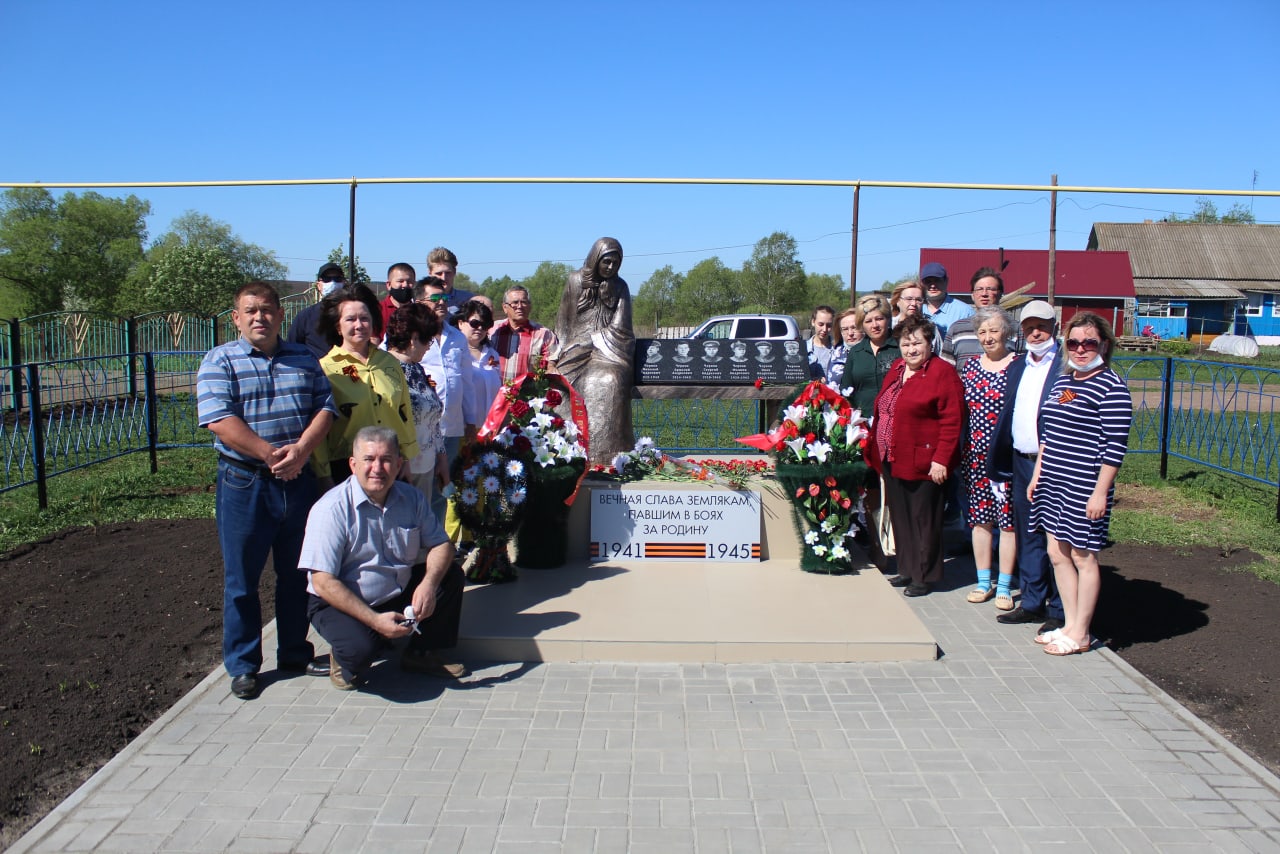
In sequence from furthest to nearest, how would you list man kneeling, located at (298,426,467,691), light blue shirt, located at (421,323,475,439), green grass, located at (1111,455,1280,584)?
green grass, located at (1111,455,1280,584), light blue shirt, located at (421,323,475,439), man kneeling, located at (298,426,467,691)

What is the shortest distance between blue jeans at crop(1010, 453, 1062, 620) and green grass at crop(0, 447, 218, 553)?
6.03 meters

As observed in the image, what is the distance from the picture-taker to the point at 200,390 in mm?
3768

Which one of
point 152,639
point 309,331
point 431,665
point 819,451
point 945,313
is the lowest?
point 152,639

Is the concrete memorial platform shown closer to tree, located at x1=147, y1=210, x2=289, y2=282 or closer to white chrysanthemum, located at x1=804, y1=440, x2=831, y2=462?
white chrysanthemum, located at x1=804, y1=440, x2=831, y2=462

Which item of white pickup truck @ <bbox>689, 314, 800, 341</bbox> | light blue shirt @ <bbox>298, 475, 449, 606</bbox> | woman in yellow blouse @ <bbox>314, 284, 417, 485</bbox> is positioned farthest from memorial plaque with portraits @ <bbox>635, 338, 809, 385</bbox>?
white pickup truck @ <bbox>689, 314, 800, 341</bbox>

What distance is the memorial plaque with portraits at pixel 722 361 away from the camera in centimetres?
729

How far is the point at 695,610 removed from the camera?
15.8 ft

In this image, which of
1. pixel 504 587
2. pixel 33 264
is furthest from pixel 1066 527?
pixel 33 264

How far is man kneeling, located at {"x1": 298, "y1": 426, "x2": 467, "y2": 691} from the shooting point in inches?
149

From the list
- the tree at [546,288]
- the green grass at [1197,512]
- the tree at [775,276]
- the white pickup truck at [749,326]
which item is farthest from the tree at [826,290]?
the green grass at [1197,512]

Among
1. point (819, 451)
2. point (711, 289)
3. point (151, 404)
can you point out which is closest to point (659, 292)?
point (711, 289)

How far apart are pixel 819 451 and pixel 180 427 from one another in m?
9.64

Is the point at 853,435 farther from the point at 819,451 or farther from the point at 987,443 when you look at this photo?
the point at 987,443

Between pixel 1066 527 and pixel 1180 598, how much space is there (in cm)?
182
